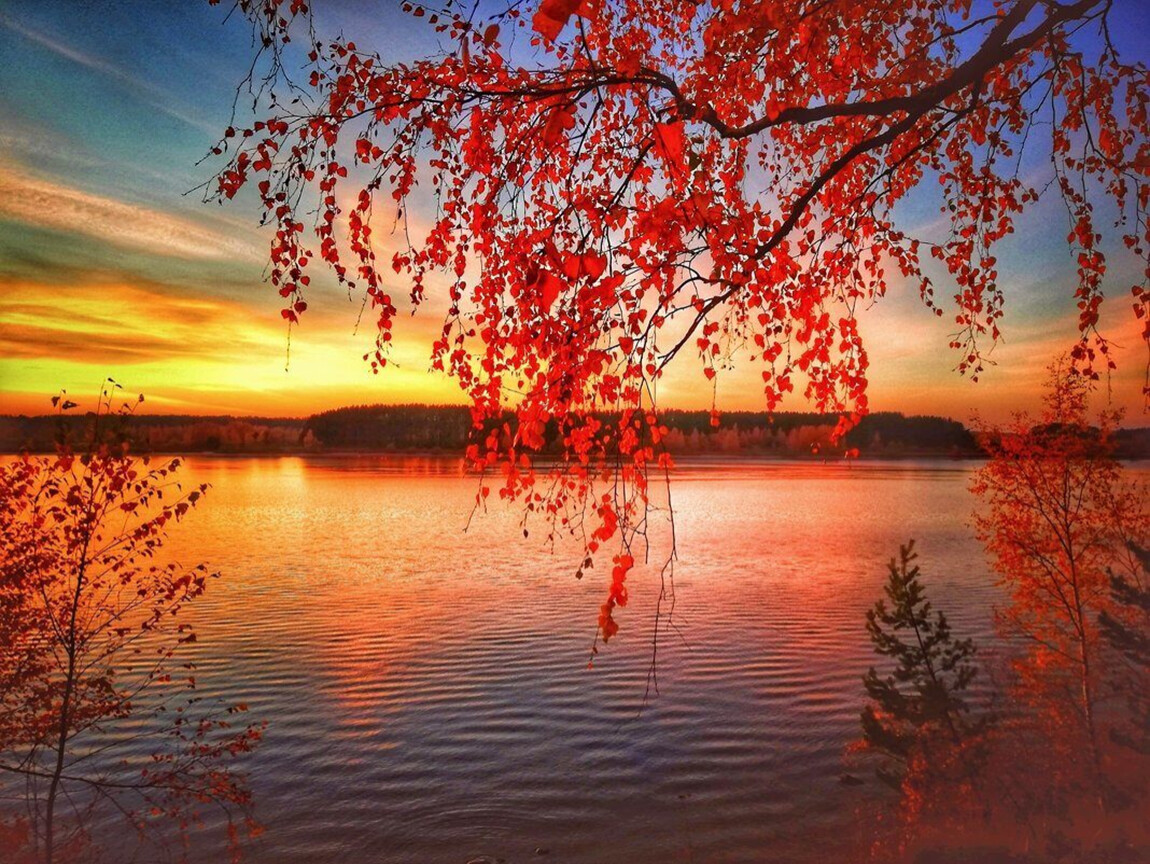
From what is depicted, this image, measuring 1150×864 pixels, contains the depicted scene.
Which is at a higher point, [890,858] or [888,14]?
[888,14]

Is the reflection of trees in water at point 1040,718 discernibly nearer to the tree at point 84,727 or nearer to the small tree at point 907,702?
the small tree at point 907,702

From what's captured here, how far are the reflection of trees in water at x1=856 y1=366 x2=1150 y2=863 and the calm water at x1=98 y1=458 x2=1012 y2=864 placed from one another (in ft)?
3.21

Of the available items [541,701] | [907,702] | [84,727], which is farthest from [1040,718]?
[84,727]

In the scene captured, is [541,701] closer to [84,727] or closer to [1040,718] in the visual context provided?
[84,727]

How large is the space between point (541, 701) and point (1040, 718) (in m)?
7.91

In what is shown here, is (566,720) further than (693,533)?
No

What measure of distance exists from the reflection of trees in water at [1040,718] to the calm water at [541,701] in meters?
0.98

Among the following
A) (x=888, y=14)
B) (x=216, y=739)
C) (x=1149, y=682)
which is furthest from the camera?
(x=1149, y=682)

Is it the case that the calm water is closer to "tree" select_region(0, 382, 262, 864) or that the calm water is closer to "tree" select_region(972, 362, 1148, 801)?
"tree" select_region(0, 382, 262, 864)

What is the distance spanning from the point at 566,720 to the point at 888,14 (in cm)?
1030

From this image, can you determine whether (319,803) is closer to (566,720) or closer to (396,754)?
(396,754)

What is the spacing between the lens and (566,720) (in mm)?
12641

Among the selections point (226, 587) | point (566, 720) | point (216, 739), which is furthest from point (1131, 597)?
point (226, 587)

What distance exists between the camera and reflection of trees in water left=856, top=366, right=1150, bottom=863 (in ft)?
32.1
